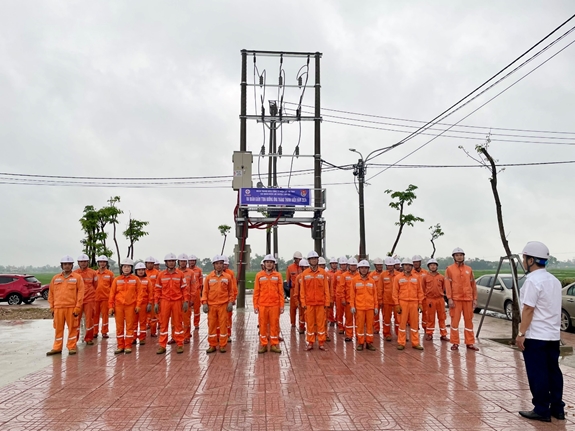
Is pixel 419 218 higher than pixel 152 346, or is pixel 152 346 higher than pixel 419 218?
pixel 419 218

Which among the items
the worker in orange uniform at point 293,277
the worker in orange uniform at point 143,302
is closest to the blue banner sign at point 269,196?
the worker in orange uniform at point 293,277

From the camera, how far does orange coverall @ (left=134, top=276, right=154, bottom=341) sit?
997cm

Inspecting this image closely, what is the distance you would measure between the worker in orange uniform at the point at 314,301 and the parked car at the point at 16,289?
18841mm

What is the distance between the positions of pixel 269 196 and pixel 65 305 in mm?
7807

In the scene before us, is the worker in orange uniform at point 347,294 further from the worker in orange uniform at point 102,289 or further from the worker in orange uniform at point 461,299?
the worker in orange uniform at point 102,289

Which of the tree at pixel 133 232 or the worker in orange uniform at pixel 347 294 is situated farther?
the tree at pixel 133 232

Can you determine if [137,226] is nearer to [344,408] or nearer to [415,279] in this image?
[415,279]

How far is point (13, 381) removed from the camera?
7254 mm

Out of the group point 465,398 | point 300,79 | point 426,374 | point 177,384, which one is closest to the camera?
point 465,398

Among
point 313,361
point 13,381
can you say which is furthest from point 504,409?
point 13,381

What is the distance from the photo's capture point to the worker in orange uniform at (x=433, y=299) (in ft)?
35.0

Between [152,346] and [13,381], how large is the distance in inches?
130

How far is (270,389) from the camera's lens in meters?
6.53

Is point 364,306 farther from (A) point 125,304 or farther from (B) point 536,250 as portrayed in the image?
(A) point 125,304
